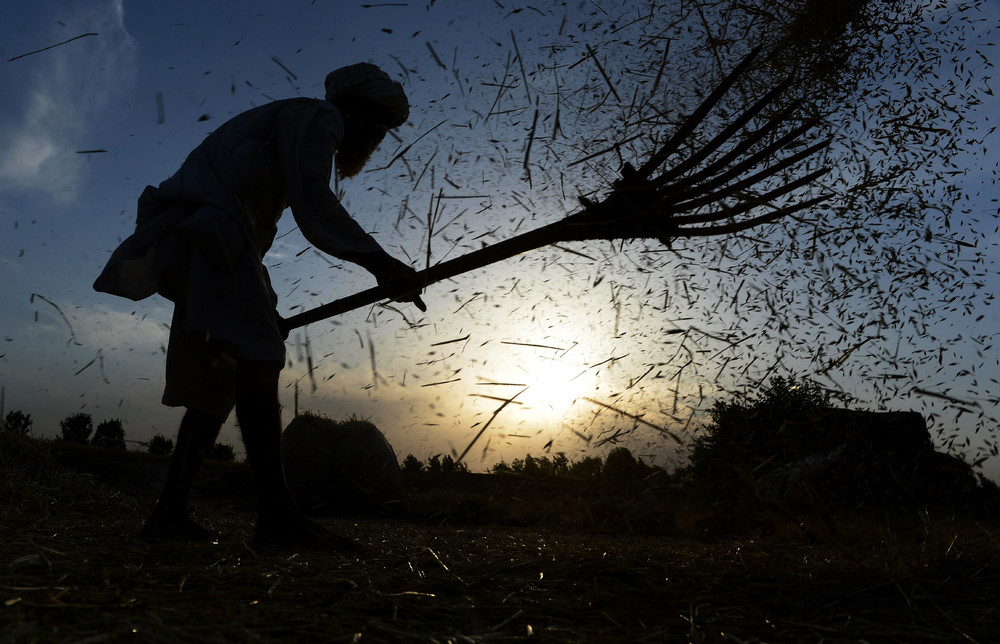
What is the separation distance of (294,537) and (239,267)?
3.22 ft

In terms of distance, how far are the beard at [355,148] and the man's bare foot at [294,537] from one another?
4.89 ft

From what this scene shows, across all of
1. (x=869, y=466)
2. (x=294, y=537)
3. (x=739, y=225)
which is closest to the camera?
(x=294, y=537)

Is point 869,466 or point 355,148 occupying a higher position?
point 355,148

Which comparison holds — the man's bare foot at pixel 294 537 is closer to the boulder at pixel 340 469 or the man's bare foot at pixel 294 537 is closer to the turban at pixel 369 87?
the turban at pixel 369 87

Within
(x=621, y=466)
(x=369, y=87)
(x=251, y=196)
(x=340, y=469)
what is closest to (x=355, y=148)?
(x=369, y=87)

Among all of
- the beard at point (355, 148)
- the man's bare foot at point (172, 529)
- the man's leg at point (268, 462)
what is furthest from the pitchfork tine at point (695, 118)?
the man's bare foot at point (172, 529)

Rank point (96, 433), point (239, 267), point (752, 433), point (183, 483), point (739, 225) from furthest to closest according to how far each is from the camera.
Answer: point (96, 433)
point (752, 433)
point (739, 225)
point (183, 483)
point (239, 267)

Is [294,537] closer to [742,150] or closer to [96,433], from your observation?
[742,150]

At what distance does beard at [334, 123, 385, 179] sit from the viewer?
273cm

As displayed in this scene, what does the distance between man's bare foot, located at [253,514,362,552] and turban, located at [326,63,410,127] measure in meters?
1.66

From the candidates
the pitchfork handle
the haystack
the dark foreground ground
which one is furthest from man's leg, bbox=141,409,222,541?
the haystack

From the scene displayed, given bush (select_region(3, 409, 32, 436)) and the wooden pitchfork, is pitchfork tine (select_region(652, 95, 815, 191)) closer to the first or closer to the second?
the wooden pitchfork

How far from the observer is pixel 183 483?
96.1 inches

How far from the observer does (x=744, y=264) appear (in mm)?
3596
